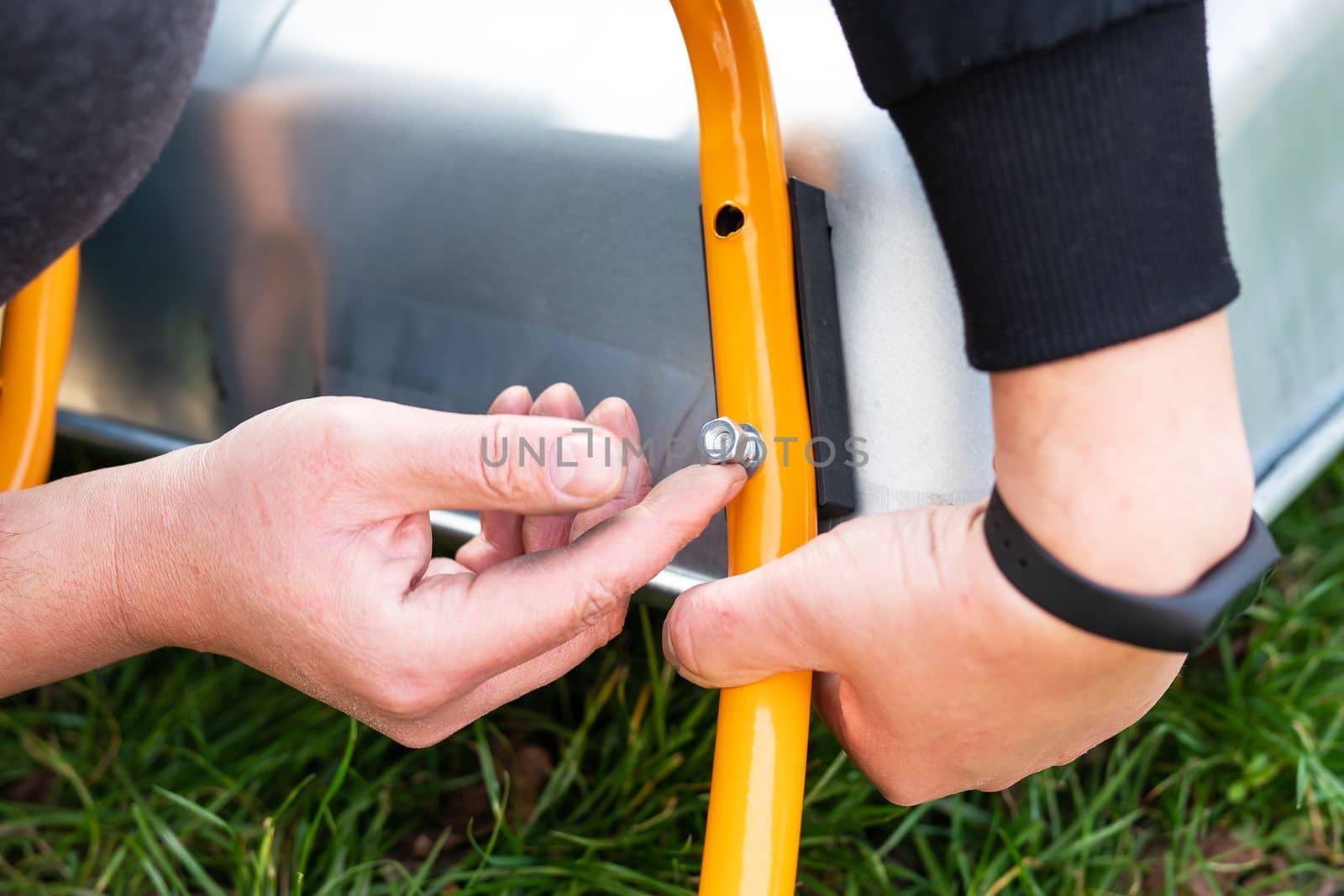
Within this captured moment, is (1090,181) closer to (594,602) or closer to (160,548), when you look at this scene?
(594,602)

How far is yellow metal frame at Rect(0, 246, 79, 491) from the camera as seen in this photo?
0.86m

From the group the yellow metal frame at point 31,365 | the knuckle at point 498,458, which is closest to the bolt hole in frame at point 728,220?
the knuckle at point 498,458

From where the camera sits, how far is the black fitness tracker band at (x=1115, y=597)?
485 mm

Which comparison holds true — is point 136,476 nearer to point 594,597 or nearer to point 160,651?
point 594,597

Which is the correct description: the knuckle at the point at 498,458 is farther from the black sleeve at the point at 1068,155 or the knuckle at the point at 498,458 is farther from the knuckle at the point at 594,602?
the black sleeve at the point at 1068,155

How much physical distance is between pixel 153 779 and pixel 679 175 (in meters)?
0.73

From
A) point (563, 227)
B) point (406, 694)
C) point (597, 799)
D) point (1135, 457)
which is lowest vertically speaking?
point (597, 799)

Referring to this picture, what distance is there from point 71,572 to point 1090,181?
627 millimetres

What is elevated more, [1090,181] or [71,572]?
[1090,181]

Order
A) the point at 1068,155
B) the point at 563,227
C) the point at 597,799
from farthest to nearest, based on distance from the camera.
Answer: the point at 597,799, the point at 563,227, the point at 1068,155

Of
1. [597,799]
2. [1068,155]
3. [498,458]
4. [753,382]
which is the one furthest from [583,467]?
[597,799]

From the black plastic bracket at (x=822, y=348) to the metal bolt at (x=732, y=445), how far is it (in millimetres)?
51

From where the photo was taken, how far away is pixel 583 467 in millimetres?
533

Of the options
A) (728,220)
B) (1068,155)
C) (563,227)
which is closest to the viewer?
(1068,155)
